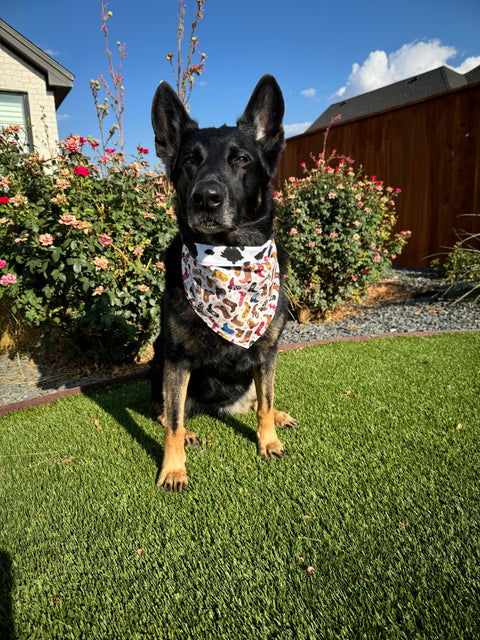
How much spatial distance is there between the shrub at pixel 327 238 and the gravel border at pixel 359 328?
21.0 inches

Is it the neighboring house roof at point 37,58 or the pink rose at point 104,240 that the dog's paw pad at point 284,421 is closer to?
the pink rose at point 104,240

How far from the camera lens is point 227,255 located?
2.23m

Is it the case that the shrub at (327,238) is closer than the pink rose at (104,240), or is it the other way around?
the pink rose at (104,240)

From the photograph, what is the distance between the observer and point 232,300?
2264 mm

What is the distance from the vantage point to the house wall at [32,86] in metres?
9.69

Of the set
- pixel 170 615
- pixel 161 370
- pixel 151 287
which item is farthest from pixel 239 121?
pixel 170 615

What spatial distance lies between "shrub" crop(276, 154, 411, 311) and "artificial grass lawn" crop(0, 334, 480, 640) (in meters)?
2.97

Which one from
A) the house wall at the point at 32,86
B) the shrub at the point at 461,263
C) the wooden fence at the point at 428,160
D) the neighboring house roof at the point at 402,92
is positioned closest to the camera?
the shrub at the point at 461,263

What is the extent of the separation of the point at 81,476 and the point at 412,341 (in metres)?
3.81

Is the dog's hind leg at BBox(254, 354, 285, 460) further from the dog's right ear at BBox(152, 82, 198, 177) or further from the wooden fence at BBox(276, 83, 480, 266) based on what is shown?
the wooden fence at BBox(276, 83, 480, 266)

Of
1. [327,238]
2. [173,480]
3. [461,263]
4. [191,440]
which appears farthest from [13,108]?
[173,480]

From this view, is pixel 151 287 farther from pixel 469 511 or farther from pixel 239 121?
pixel 469 511

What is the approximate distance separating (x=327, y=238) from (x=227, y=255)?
3.74 meters

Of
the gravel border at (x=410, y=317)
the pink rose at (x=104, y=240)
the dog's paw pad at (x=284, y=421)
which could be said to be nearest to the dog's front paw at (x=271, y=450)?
the dog's paw pad at (x=284, y=421)
